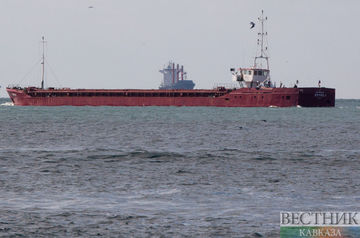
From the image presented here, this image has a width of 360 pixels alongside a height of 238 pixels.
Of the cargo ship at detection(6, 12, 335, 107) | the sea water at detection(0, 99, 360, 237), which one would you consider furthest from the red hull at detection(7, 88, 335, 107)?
the sea water at detection(0, 99, 360, 237)

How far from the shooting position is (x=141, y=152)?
4303cm

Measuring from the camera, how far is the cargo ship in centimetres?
12207

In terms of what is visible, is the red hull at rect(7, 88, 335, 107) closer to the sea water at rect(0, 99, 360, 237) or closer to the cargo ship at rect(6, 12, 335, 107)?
the cargo ship at rect(6, 12, 335, 107)

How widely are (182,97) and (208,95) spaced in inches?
212

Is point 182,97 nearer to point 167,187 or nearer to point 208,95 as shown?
point 208,95

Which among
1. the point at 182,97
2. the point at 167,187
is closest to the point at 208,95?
the point at 182,97

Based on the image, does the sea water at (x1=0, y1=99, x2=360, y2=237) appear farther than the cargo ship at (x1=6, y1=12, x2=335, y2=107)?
No

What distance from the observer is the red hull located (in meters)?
122

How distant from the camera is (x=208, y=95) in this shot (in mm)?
127812

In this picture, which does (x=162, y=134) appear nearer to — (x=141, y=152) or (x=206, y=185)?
(x=141, y=152)

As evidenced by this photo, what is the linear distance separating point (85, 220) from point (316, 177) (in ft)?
43.8

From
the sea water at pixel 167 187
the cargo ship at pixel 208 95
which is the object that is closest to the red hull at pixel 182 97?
the cargo ship at pixel 208 95

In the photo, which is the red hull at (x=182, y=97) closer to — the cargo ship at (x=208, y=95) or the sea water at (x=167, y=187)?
the cargo ship at (x=208, y=95)

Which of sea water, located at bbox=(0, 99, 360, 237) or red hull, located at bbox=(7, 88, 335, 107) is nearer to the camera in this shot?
sea water, located at bbox=(0, 99, 360, 237)
